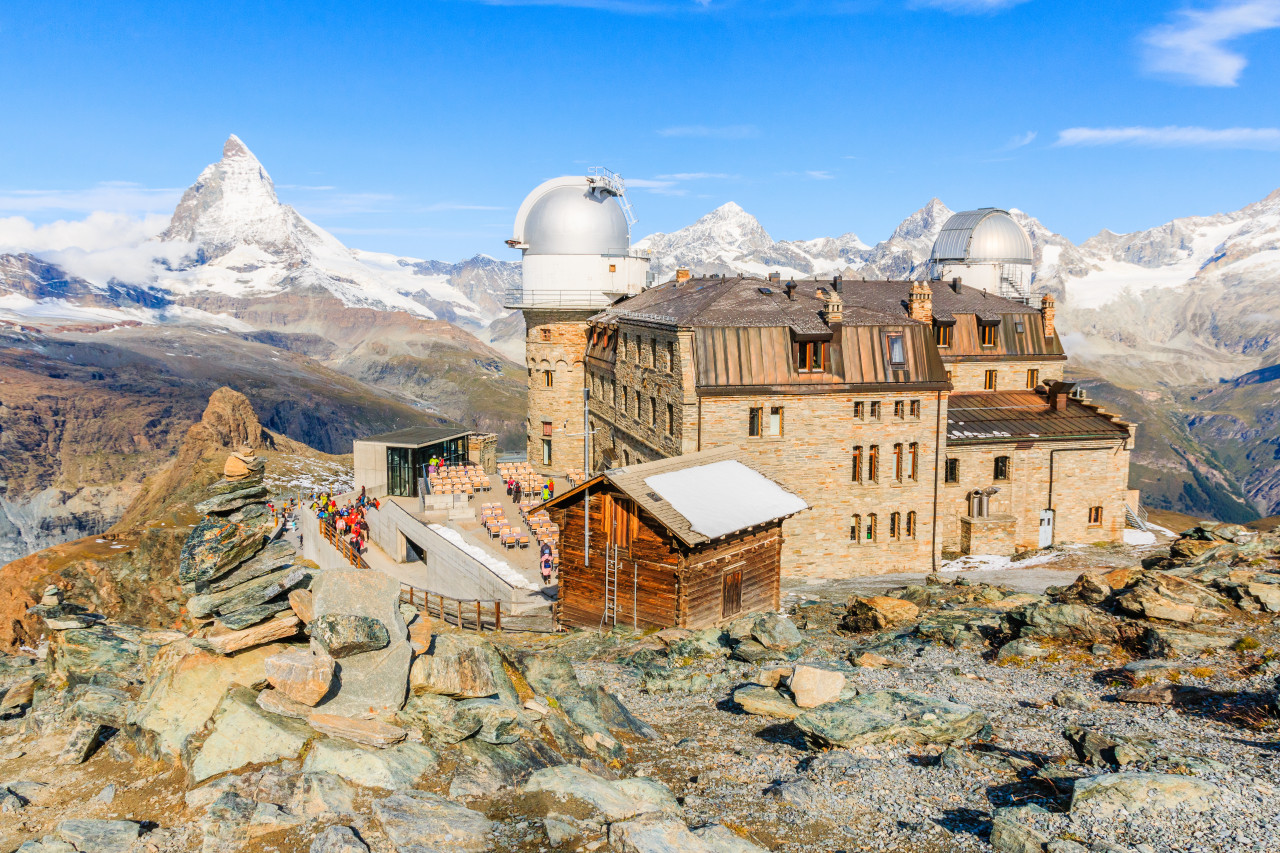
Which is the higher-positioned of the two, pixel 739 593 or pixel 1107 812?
pixel 1107 812

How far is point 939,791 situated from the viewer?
468 inches

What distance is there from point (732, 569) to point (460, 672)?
578 inches

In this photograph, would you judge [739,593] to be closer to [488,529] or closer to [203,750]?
[488,529]

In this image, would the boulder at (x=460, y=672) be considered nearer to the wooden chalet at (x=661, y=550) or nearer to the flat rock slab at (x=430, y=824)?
the flat rock slab at (x=430, y=824)

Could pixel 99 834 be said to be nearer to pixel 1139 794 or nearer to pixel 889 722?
pixel 889 722

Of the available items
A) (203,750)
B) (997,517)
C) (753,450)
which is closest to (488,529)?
(753,450)

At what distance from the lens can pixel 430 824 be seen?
10.4 metres

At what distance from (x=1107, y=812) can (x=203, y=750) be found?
37.5 feet

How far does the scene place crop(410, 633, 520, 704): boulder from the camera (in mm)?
13281

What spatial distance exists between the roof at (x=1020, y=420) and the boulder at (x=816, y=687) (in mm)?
25457

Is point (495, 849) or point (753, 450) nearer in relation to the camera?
point (495, 849)

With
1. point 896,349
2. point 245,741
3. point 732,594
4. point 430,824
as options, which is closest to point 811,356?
point 896,349

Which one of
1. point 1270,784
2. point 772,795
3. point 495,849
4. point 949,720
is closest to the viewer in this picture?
point 495,849

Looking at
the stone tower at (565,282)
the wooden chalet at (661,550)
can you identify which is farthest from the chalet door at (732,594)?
the stone tower at (565,282)
